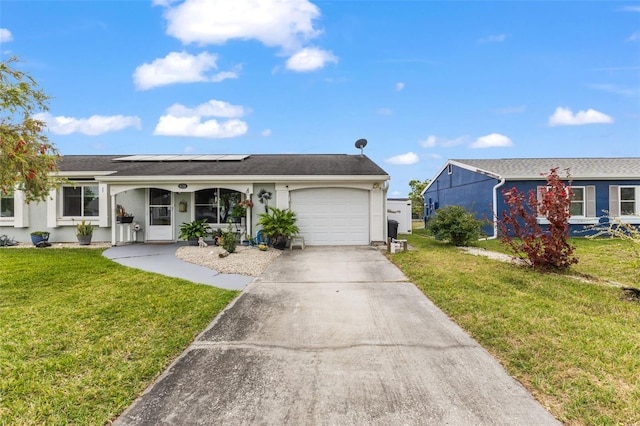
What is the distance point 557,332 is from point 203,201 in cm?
1120

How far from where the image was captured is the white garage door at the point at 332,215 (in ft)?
37.3

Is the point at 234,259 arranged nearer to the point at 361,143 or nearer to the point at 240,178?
the point at 240,178

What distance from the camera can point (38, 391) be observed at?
8.56ft

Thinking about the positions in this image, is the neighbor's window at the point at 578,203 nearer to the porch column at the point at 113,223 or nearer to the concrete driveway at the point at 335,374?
the concrete driveway at the point at 335,374

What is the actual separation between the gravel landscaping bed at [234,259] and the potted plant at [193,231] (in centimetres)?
81

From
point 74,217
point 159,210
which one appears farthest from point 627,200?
point 74,217

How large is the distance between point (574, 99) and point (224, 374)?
18.4 m

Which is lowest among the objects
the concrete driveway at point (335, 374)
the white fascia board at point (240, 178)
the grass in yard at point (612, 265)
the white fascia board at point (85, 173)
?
the concrete driveway at point (335, 374)

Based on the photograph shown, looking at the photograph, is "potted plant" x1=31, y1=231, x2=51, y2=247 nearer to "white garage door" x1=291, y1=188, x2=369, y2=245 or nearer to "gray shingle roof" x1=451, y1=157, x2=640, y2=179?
"white garage door" x1=291, y1=188, x2=369, y2=245

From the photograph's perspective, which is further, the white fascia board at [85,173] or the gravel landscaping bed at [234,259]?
the white fascia board at [85,173]

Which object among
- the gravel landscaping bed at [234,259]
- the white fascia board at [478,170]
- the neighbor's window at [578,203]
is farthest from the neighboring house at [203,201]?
the neighbor's window at [578,203]

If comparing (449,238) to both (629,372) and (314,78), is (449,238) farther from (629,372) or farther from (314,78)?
(314,78)

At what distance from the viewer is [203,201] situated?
1200cm

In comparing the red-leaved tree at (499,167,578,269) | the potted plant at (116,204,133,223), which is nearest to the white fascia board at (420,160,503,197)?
the red-leaved tree at (499,167,578,269)
